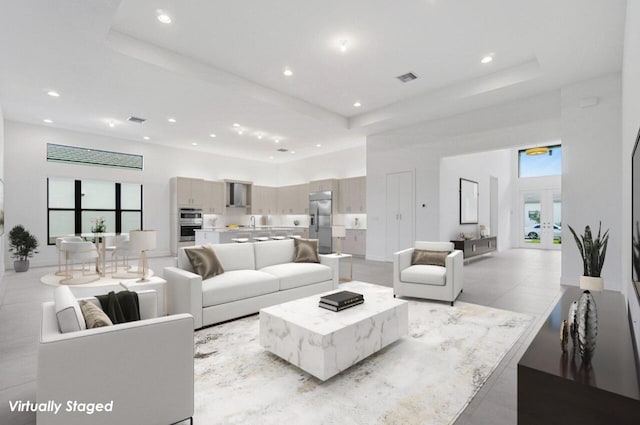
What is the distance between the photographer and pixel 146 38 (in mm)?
4035

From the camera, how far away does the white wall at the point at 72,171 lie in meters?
6.79

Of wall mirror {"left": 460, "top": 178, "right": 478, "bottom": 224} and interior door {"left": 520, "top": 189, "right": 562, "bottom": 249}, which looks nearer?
wall mirror {"left": 460, "top": 178, "right": 478, "bottom": 224}

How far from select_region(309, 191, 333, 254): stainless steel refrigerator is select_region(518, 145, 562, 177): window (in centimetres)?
694

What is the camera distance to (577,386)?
120 centimetres

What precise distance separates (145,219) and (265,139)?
4.03 meters

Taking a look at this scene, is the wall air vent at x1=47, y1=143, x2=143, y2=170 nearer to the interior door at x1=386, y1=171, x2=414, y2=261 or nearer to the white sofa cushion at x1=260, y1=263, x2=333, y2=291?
the white sofa cushion at x1=260, y1=263, x2=333, y2=291

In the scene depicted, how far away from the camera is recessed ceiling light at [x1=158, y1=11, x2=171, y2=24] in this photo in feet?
11.5

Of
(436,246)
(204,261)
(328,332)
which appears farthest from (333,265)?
(328,332)

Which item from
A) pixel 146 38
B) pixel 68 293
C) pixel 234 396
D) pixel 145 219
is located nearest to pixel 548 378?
pixel 234 396

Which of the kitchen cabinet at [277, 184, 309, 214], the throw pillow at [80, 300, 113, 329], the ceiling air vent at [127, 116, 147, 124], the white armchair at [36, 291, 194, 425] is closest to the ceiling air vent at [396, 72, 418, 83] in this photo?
the white armchair at [36, 291, 194, 425]

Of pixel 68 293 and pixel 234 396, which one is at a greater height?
pixel 68 293

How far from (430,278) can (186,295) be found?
2.94 m

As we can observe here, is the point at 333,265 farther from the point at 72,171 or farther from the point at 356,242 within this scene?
the point at 72,171

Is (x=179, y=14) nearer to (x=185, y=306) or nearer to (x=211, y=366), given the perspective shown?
(x=185, y=306)
